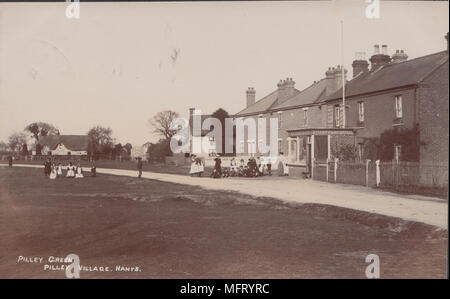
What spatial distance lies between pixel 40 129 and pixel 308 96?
8.55 m

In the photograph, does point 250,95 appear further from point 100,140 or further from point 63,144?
point 63,144

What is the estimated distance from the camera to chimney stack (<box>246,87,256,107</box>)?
754 centimetres

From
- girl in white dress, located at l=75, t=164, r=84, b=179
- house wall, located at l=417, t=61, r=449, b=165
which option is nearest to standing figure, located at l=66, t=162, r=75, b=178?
girl in white dress, located at l=75, t=164, r=84, b=179

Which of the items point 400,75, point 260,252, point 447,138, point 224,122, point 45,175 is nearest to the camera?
point 260,252

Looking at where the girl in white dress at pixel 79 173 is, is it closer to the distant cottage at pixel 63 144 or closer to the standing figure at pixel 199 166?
the distant cottage at pixel 63 144

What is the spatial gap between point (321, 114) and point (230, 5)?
407 inches

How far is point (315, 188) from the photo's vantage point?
10602 mm

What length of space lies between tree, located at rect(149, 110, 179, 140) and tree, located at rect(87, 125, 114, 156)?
2.64ft

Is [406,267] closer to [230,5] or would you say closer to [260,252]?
[260,252]

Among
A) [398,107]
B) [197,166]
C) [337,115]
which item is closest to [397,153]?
[398,107]

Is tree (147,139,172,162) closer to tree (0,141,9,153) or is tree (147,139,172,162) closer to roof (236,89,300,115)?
roof (236,89,300,115)
